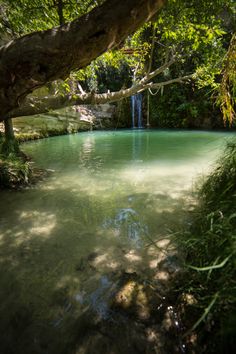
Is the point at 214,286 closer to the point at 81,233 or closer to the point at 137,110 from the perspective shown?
the point at 81,233

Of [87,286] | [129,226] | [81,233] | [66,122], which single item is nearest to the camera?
[87,286]

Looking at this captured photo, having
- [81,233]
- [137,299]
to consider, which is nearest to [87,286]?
[137,299]

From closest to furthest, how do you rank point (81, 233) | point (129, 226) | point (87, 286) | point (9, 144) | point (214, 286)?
1. point (214, 286)
2. point (87, 286)
3. point (81, 233)
4. point (129, 226)
5. point (9, 144)

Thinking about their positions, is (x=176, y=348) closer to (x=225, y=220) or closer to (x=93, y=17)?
(x=225, y=220)

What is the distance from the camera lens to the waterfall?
16.8 m

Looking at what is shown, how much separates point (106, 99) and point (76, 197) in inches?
105

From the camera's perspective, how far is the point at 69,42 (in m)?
1.73

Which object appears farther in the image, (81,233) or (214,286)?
(81,233)

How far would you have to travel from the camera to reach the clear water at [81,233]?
1777 millimetres

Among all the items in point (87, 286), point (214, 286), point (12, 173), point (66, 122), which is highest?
point (66, 122)

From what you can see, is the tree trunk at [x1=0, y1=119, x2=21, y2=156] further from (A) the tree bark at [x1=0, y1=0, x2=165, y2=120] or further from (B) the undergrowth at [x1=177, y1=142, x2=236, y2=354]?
(B) the undergrowth at [x1=177, y1=142, x2=236, y2=354]

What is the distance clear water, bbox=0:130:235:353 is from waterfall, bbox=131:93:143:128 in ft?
40.0

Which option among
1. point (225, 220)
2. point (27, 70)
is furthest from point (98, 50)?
point (225, 220)

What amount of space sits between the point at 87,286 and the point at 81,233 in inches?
33.7
